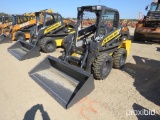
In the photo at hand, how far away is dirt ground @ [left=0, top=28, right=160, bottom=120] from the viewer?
3320mm

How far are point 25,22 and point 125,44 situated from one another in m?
8.86

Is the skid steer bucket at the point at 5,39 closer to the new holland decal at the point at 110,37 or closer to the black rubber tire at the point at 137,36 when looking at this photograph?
the new holland decal at the point at 110,37

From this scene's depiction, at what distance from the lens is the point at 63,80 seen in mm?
4445

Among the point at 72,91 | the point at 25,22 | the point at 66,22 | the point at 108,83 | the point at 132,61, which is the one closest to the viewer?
the point at 72,91

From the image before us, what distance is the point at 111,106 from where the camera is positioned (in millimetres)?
3639

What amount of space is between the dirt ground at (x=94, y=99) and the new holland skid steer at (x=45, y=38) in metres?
1.78

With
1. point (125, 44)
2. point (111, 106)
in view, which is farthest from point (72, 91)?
point (125, 44)

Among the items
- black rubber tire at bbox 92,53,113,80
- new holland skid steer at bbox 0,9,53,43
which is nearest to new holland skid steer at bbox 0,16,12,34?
new holland skid steer at bbox 0,9,53,43

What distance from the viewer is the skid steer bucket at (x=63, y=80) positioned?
3714mm

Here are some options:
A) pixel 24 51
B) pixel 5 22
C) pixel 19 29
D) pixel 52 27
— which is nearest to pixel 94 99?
pixel 24 51

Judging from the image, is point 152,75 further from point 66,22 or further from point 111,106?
point 66,22

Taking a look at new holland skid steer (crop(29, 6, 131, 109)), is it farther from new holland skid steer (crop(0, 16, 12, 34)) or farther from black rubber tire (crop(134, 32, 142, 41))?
new holland skid steer (crop(0, 16, 12, 34))

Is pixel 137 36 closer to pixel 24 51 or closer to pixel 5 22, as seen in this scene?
pixel 24 51

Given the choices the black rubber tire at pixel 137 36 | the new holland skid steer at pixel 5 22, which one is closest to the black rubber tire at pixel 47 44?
the black rubber tire at pixel 137 36
